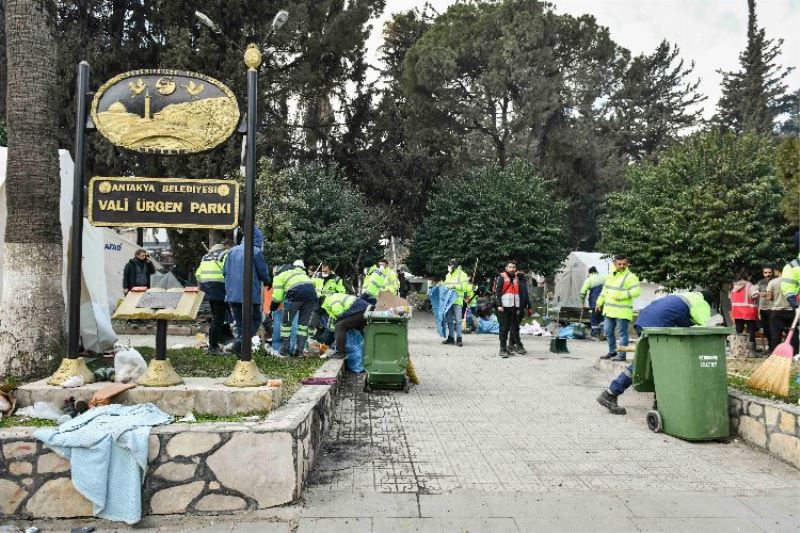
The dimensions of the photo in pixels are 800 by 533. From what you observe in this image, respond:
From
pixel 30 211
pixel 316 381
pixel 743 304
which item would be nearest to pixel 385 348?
pixel 316 381

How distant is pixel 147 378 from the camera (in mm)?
5395

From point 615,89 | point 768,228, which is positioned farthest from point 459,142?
point 768,228

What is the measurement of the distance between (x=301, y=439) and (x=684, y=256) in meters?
13.6

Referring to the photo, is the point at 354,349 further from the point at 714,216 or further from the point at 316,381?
the point at 714,216

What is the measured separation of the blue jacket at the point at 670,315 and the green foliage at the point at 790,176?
1026cm

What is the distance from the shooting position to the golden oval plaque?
575cm

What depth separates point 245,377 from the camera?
18.0 feet

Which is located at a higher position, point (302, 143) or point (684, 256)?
point (302, 143)

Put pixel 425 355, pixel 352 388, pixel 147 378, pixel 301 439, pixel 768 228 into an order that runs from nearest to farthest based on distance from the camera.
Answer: pixel 301 439, pixel 147 378, pixel 352 388, pixel 425 355, pixel 768 228

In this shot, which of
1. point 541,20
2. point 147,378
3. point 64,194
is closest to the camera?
point 147,378

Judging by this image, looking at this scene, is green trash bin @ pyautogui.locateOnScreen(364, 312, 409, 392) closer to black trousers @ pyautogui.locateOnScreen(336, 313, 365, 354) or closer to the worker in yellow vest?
black trousers @ pyautogui.locateOnScreen(336, 313, 365, 354)

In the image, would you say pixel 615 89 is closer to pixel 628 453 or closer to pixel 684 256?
pixel 684 256

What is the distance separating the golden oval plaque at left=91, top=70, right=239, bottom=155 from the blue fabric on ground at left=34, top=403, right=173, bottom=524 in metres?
2.52

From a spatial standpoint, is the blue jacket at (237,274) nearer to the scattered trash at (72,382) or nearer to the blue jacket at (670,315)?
the scattered trash at (72,382)
